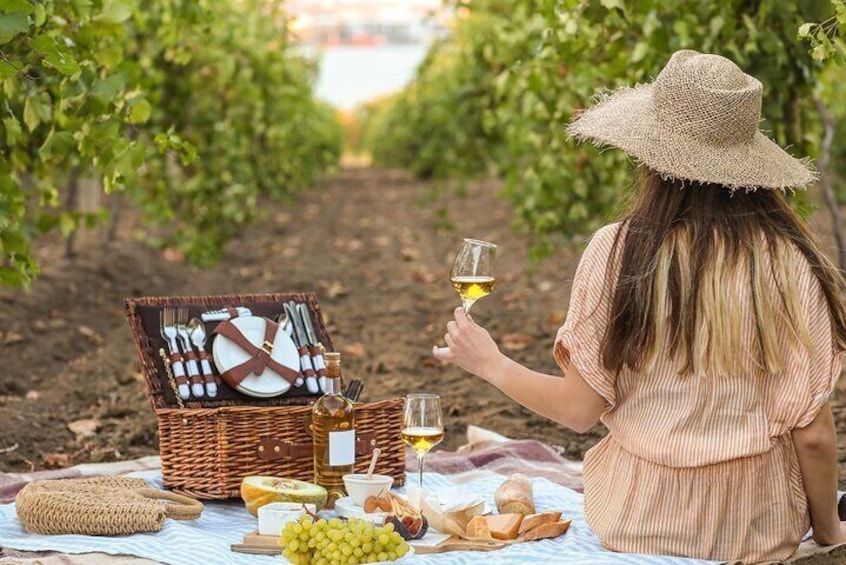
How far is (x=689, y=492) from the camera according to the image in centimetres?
334

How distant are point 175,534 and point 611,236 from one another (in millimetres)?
1508

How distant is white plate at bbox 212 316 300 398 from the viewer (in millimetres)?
4285

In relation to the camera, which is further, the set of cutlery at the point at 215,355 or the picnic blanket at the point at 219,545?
the set of cutlery at the point at 215,355

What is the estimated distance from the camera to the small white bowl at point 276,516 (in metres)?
3.54

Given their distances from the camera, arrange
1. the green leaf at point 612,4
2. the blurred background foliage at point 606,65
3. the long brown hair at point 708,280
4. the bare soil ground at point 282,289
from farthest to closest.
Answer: the bare soil ground at point 282,289 < the blurred background foliage at point 606,65 < the green leaf at point 612,4 < the long brown hair at point 708,280

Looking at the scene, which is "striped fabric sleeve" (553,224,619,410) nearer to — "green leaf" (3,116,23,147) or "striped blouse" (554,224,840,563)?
"striped blouse" (554,224,840,563)

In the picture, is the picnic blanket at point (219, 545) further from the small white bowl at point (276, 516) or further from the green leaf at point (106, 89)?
the green leaf at point (106, 89)

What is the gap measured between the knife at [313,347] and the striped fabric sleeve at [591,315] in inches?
53.9

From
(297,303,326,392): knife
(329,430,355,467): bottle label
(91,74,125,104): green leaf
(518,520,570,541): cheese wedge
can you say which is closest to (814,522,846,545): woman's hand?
(518,520,570,541): cheese wedge

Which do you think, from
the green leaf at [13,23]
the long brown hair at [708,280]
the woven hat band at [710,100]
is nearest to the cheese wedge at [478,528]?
the long brown hair at [708,280]

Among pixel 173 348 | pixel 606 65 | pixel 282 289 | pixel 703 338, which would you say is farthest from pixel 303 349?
pixel 282 289

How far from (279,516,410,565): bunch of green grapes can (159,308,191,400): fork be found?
43.1 inches

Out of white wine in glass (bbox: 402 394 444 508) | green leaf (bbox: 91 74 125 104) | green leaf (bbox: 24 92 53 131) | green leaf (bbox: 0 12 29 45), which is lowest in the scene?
white wine in glass (bbox: 402 394 444 508)

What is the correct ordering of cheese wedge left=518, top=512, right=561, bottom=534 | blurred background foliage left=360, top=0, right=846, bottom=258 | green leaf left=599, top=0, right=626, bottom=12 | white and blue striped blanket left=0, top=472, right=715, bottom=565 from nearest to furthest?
1. white and blue striped blanket left=0, top=472, right=715, bottom=565
2. cheese wedge left=518, top=512, right=561, bottom=534
3. green leaf left=599, top=0, right=626, bottom=12
4. blurred background foliage left=360, top=0, right=846, bottom=258
